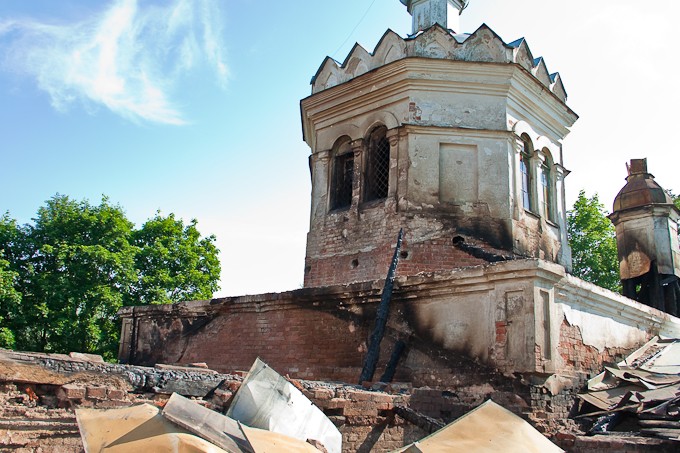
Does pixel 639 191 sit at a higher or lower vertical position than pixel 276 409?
higher

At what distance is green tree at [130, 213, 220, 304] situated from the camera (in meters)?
21.4

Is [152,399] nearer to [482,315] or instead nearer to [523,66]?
[482,315]

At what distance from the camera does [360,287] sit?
834 centimetres

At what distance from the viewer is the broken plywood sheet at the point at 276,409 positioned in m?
4.68

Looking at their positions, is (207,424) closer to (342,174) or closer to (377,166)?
(377,166)

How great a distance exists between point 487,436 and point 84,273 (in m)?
18.3

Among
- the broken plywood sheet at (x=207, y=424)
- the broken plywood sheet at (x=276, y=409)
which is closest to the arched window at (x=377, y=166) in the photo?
the broken plywood sheet at (x=276, y=409)

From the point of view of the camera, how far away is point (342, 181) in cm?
1191

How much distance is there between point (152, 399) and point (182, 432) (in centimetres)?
120

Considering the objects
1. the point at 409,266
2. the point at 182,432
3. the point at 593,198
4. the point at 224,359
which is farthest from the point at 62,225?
the point at 593,198

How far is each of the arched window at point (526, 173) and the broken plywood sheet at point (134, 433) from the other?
8852mm

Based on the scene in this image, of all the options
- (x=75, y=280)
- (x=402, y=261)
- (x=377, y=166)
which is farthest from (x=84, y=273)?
(x=402, y=261)

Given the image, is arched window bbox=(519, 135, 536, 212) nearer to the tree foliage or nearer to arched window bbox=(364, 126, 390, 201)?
arched window bbox=(364, 126, 390, 201)

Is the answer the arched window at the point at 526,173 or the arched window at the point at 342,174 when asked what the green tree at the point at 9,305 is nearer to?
the arched window at the point at 342,174
